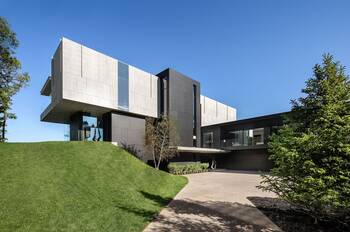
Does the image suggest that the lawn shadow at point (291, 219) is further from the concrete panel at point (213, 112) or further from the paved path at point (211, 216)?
the concrete panel at point (213, 112)

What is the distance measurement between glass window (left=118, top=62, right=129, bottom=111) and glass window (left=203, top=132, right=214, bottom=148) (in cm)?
1557

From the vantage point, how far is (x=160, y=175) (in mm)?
15703

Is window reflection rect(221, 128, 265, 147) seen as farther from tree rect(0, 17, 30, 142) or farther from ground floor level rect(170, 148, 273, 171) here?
tree rect(0, 17, 30, 142)

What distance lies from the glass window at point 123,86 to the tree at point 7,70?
7.97 m

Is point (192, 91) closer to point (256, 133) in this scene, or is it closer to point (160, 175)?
point (256, 133)

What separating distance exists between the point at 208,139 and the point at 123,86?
669 inches

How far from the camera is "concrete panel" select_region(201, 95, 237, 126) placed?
122 ft

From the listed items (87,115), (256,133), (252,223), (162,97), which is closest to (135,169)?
(252,223)

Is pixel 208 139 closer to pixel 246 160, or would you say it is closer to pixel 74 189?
pixel 246 160

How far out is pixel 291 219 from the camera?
733 centimetres

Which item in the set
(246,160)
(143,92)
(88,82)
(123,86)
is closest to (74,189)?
(88,82)

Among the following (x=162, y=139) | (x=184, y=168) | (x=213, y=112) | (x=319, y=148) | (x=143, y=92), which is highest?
(x=143, y=92)

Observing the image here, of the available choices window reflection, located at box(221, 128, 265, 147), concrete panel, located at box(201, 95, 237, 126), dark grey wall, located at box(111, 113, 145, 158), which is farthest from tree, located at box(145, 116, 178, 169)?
concrete panel, located at box(201, 95, 237, 126)

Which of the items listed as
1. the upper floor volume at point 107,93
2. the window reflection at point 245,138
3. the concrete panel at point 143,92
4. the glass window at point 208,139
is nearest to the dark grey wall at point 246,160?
the window reflection at point 245,138
